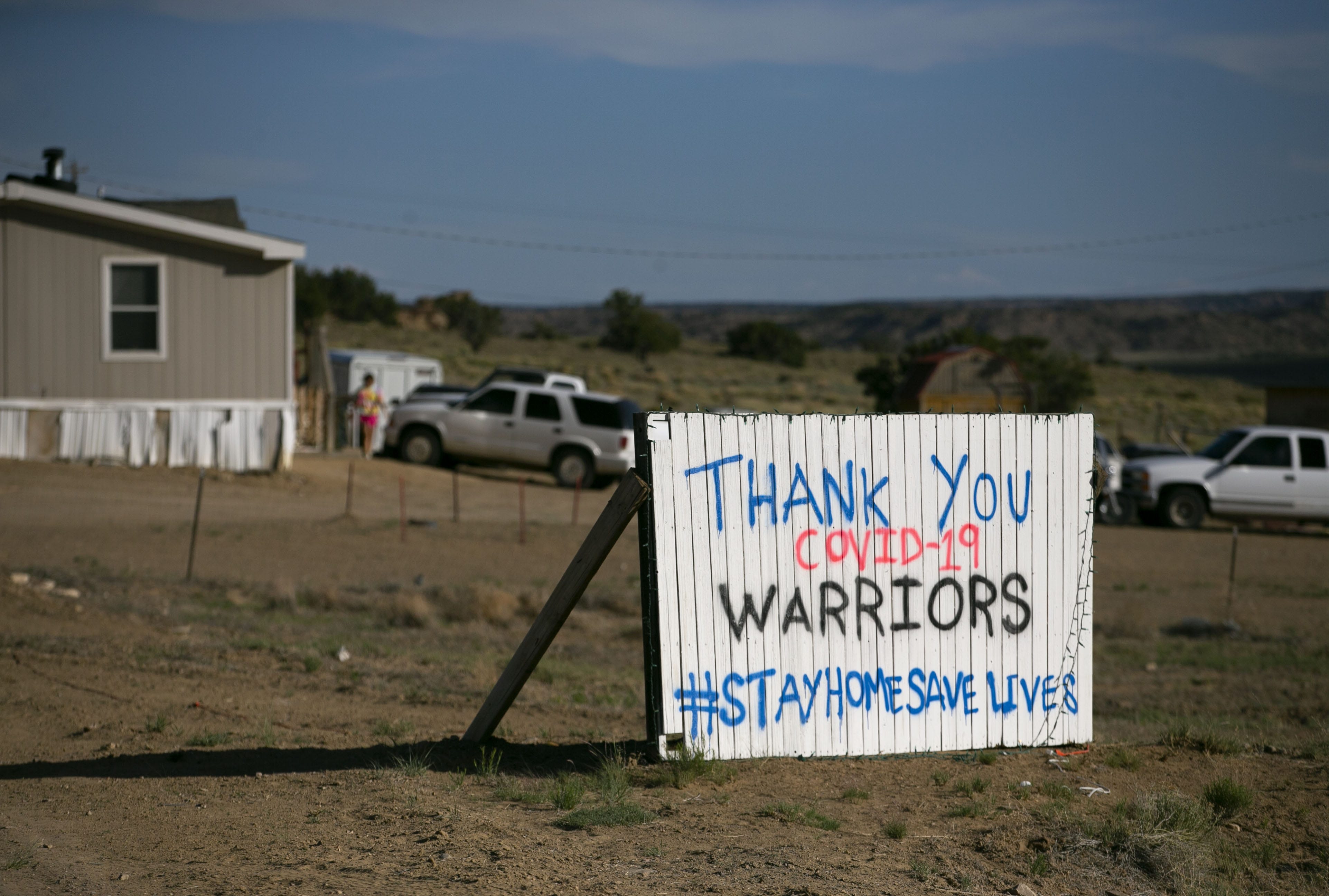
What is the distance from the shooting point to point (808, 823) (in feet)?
16.3

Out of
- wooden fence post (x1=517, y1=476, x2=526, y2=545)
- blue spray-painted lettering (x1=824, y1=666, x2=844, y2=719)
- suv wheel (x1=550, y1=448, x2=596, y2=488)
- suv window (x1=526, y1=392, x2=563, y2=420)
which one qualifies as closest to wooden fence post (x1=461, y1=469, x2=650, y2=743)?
blue spray-painted lettering (x1=824, y1=666, x2=844, y2=719)

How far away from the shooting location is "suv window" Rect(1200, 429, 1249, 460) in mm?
20469

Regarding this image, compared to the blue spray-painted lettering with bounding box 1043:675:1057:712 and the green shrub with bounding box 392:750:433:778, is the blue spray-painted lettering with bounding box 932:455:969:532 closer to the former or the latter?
the blue spray-painted lettering with bounding box 1043:675:1057:712

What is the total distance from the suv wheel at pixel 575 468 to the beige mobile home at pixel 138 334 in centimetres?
498

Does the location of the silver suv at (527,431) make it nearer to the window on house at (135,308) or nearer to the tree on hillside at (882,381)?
the window on house at (135,308)

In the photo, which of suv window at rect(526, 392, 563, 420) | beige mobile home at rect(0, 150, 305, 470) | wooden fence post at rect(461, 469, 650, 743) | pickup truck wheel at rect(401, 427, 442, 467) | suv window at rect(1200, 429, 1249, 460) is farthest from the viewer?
pickup truck wheel at rect(401, 427, 442, 467)

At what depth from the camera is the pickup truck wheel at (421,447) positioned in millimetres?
22891

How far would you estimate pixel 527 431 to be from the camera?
74.1 feet

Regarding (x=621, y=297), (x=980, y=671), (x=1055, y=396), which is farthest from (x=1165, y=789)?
(x=621, y=297)

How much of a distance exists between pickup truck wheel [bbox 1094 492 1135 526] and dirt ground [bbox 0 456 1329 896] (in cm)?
710

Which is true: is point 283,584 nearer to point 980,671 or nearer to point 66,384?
point 980,671

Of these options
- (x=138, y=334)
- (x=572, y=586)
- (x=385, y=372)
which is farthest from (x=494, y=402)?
(x=572, y=586)

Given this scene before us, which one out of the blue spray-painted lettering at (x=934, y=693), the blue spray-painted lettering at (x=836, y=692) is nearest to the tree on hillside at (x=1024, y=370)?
the blue spray-painted lettering at (x=934, y=693)

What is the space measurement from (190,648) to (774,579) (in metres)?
5.67
